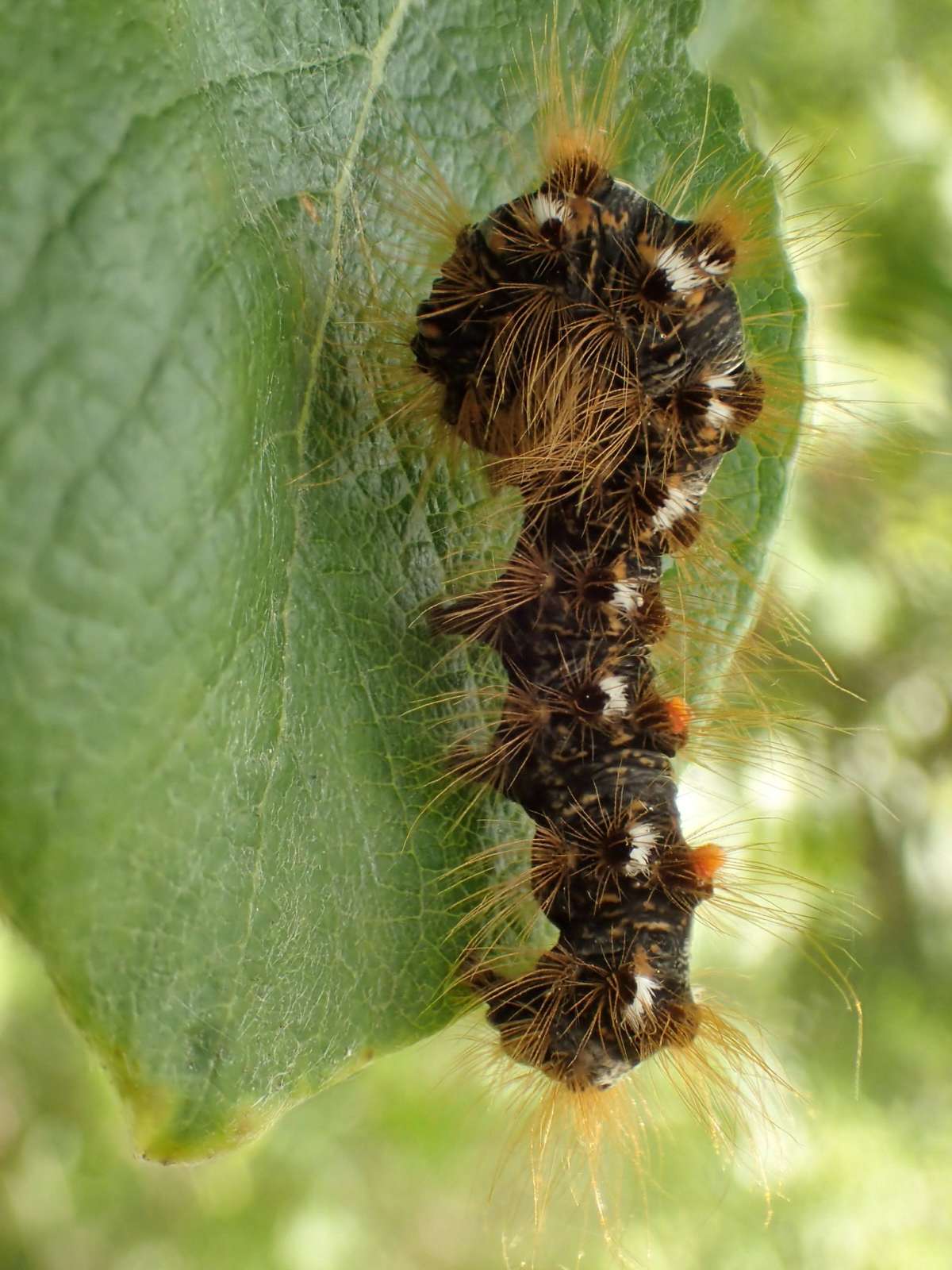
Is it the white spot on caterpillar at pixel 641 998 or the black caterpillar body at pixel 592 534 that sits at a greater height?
the black caterpillar body at pixel 592 534

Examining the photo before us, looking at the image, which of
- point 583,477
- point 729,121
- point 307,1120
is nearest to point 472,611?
point 583,477

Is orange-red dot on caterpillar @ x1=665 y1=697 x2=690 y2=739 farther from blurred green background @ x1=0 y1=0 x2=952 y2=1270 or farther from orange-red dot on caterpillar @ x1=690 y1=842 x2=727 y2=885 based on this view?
blurred green background @ x1=0 y1=0 x2=952 y2=1270

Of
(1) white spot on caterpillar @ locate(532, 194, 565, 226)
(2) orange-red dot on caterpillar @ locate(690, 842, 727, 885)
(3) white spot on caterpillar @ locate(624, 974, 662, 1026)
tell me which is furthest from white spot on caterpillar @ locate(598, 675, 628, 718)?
(1) white spot on caterpillar @ locate(532, 194, 565, 226)

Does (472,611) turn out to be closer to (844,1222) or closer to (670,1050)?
(670,1050)

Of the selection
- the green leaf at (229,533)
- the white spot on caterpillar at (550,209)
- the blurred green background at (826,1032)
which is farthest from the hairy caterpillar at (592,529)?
the blurred green background at (826,1032)

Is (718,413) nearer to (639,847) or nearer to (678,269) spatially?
(678,269)

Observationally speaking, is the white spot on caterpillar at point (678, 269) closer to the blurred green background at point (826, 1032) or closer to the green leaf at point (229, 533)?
the green leaf at point (229, 533)

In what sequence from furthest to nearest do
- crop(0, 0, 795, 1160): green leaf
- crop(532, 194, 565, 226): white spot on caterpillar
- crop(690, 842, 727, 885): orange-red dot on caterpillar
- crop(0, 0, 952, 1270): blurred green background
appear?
crop(0, 0, 952, 1270): blurred green background
crop(690, 842, 727, 885): orange-red dot on caterpillar
crop(532, 194, 565, 226): white spot on caterpillar
crop(0, 0, 795, 1160): green leaf

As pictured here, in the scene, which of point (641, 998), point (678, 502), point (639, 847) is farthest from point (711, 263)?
point (641, 998)
